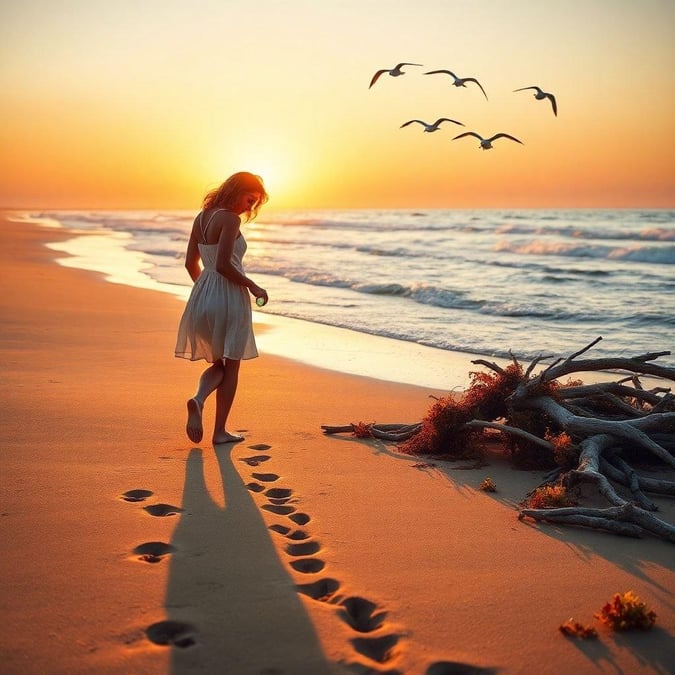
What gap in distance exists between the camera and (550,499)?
4.51 metres

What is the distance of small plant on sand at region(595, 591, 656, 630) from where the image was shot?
3.16 metres

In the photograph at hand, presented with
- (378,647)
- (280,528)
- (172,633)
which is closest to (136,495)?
(280,528)

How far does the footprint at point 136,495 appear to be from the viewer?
14.6 feet

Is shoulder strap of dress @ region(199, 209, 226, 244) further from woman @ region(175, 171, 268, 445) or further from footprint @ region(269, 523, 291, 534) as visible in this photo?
footprint @ region(269, 523, 291, 534)

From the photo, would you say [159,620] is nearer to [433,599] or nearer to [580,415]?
[433,599]

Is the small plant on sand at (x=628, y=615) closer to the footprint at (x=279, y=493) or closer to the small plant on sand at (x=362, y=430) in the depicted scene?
the footprint at (x=279, y=493)

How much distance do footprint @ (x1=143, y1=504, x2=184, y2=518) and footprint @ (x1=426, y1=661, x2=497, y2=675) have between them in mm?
1863

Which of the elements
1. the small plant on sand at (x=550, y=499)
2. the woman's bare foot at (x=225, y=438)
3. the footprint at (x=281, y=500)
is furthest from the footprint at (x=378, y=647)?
the woman's bare foot at (x=225, y=438)

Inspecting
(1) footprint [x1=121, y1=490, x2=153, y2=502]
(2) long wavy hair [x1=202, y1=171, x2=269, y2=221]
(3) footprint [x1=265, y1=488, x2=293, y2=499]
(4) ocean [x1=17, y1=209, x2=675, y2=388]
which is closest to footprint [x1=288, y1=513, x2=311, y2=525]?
(3) footprint [x1=265, y1=488, x2=293, y2=499]

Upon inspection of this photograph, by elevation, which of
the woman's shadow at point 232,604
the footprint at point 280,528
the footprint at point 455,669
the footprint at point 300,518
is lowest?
the woman's shadow at point 232,604

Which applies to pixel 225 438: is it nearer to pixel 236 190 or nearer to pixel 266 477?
pixel 266 477

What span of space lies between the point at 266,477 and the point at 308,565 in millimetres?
1325

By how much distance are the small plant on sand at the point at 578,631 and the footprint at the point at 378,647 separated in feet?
2.31

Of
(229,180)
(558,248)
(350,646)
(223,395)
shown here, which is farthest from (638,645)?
(558,248)
